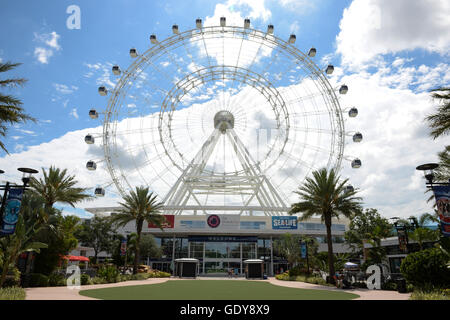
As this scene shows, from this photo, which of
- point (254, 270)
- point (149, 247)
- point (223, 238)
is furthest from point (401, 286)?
point (149, 247)

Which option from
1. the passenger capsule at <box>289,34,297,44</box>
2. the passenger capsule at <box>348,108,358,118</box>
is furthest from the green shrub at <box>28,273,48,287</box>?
the passenger capsule at <box>289,34,297,44</box>

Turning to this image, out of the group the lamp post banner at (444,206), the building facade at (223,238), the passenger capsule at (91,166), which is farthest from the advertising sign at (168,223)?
the lamp post banner at (444,206)

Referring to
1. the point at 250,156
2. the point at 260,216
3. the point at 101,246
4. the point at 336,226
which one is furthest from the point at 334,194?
the point at 101,246

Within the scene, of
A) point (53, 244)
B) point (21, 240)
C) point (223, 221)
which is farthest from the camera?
point (223, 221)

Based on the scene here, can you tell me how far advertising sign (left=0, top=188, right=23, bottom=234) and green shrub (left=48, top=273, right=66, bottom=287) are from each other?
29.6 ft

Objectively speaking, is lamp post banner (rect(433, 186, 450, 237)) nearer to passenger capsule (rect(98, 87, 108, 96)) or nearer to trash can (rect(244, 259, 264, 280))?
trash can (rect(244, 259, 264, 280))

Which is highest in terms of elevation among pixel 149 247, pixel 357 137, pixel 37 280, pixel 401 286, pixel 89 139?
pixel 357 137

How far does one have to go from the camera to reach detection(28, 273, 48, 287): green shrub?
2155 centimetres

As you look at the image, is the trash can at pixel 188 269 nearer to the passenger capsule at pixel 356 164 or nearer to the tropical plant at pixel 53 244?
the tropical plant at pixel 53 244

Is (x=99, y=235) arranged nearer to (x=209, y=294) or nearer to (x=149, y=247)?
(x=149, y=247)

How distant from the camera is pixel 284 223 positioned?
4897 cm

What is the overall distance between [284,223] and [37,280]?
→ 35.1 meters

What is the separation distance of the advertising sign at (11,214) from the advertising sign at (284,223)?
38.4 metres
